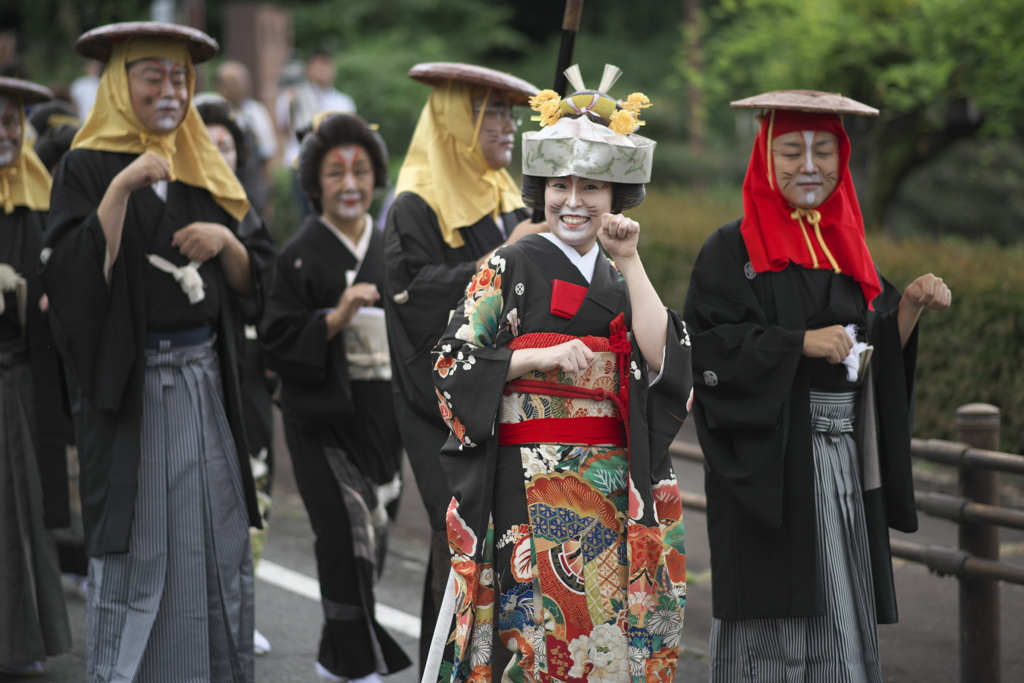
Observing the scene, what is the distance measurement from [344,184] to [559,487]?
2276 mm

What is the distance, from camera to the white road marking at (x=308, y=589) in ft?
17.9

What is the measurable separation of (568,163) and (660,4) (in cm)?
2334

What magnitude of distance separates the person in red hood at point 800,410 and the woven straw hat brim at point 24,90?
3.12 m

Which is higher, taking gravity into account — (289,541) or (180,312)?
(180,312)

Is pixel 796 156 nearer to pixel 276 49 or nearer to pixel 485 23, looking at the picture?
pixel 276 49

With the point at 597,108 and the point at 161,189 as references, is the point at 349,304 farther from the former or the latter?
the point at 597,108

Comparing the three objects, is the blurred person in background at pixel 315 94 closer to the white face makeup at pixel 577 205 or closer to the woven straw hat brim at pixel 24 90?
the woven straw hat brim at pixel 24 90

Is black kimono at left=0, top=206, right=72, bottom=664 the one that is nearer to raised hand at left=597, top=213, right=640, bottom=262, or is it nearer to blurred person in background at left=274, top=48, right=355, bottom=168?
raised hand at left=597, top=213, right=640, bottom=262

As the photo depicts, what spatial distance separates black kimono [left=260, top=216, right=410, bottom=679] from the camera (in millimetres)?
4668

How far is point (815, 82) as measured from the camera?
446 inches

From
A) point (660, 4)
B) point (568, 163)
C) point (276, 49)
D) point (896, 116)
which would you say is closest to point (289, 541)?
point (568, 163)

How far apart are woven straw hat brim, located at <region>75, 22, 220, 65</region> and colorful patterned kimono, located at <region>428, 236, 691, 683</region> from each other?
Result: 172cm

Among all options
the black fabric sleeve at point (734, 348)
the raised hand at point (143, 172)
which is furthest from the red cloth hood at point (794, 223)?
the raised hand at point (143, 172)

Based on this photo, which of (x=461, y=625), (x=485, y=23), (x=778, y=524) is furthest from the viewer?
(x=485, y=23)
